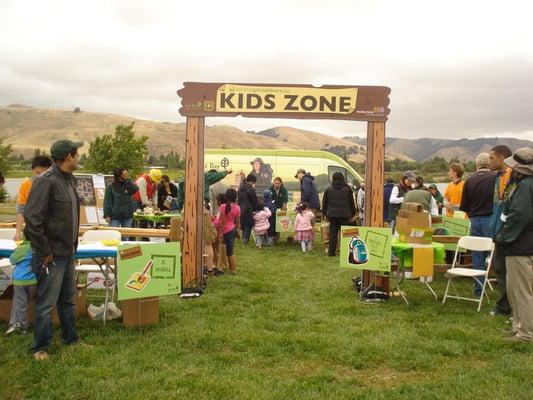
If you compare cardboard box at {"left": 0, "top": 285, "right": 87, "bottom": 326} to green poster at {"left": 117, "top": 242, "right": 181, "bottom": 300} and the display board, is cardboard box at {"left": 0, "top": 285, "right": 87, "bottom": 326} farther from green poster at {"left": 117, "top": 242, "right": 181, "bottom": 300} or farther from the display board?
the display board

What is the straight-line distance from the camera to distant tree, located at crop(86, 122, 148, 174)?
132 ft

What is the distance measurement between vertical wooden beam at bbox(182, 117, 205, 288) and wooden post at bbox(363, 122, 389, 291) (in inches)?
87.9

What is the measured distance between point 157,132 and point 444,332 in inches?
6013

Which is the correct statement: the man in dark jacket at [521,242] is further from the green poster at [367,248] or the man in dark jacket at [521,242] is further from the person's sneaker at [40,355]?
the person's sneaker at [40,355]

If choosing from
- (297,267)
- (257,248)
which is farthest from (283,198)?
(297,267)

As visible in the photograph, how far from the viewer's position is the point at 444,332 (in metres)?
5.57

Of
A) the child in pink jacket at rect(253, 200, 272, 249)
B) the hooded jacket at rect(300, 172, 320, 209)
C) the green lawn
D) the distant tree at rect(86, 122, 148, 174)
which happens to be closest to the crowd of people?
the green lawn

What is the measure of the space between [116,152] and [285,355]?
3729 centimetres

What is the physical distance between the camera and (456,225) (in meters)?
9.06

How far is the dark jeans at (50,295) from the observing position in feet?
15.1

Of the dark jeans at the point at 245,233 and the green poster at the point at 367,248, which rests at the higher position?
the green poster at the point at 367,248

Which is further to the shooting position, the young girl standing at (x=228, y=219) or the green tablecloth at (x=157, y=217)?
the green tablecloth at (x=157, y=217)

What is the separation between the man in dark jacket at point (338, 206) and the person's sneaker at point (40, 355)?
7.33 m

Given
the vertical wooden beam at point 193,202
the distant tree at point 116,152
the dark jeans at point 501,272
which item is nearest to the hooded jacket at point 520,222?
the dark jeans at point 501,272
